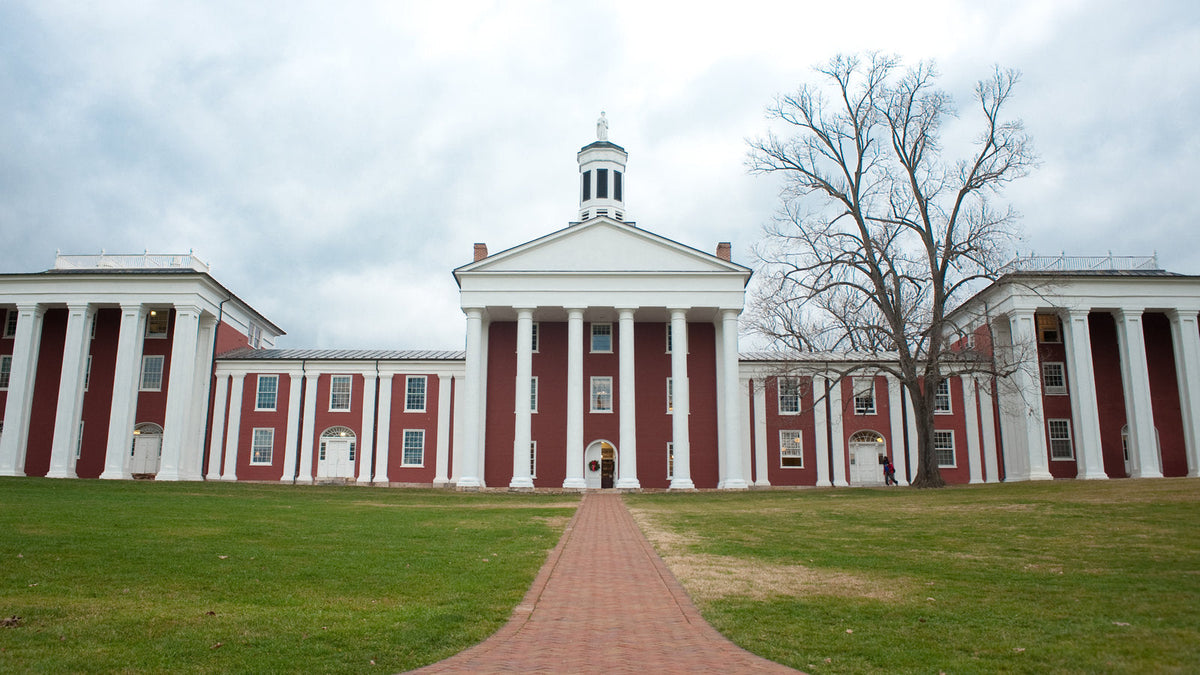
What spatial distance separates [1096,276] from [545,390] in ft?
88.8

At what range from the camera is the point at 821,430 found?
4322 cm

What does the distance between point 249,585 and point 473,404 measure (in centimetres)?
2827

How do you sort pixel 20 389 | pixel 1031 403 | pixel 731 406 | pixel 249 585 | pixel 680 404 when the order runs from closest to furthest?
pixel 249 585 < pixel 731 406 < pixel 680 404 < pixel 1031 403 < pixel 20 389

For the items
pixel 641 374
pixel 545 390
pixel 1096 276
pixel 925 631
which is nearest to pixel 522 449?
pixel 545 390

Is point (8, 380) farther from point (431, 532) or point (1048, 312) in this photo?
point (1048, 312)

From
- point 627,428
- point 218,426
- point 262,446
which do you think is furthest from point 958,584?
point 218,426

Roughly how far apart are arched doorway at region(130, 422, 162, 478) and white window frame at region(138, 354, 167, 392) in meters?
1.82

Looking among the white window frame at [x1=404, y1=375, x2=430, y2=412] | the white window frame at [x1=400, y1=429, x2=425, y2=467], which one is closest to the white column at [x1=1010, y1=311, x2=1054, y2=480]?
the white window frame at [x1=404, y1=375, x2=430, y2=412]

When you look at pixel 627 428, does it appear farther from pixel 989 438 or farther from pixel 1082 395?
pixel 1082 395

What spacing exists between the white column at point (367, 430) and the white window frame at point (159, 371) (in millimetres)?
10315

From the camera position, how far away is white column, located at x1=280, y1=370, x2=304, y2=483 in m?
43.8

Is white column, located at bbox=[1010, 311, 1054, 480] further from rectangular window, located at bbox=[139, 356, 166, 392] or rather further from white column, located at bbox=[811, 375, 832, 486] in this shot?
rectangular window, located at bbox=[139, 356, 166, 392]

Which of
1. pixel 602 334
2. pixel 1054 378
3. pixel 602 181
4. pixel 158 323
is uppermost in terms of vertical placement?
pixel 602 181

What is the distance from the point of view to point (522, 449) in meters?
Answer: 38.7
